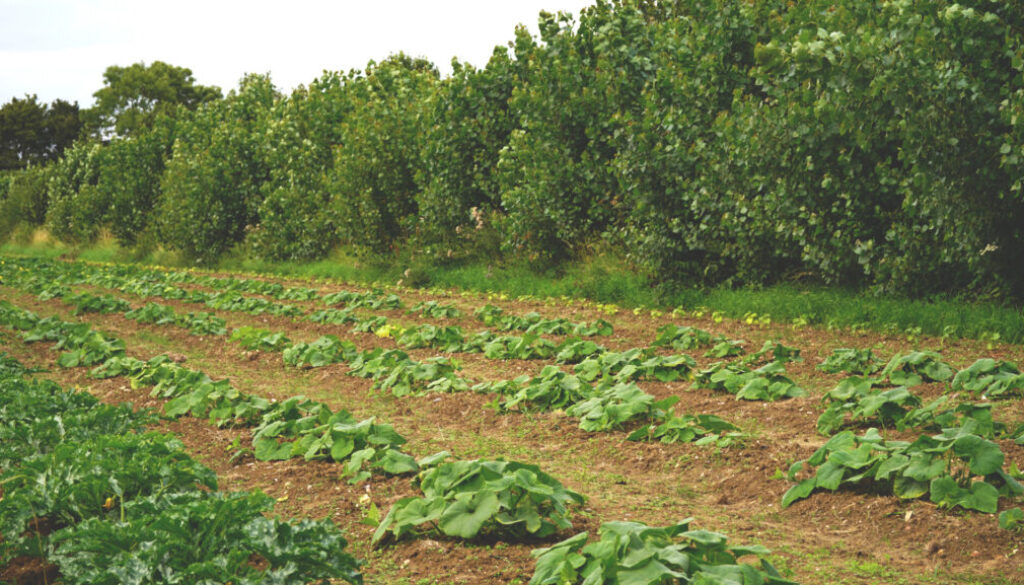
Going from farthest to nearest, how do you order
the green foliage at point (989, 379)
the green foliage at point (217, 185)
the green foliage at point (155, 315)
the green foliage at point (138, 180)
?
the green foliage at point (138, 180) < the green foliage at point (217, 185) < the green foliage at point (155, 315) < the green foliage at point (989, 379)

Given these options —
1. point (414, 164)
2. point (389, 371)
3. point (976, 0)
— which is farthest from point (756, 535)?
point (414, 164)

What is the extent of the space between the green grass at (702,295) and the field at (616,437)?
282mm

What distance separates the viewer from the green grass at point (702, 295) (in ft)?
26.2

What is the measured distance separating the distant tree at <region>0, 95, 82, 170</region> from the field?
64.7m

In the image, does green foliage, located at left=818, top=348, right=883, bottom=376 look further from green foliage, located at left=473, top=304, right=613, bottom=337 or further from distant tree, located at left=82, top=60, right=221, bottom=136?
distant tree, located at left=82, top=60, right=221, bottom=136

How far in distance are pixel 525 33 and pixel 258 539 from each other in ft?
42.6

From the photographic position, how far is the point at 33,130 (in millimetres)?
66062

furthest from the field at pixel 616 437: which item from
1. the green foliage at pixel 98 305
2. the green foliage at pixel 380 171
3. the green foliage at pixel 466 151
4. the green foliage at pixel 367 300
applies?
the green foliage at pixel 380 171

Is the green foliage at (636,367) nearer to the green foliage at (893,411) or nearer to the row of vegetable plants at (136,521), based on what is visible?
the green foliage at (893,411)

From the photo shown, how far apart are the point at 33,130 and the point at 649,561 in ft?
243

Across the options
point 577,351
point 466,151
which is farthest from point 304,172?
point 577,351

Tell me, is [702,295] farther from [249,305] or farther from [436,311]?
[249,305]

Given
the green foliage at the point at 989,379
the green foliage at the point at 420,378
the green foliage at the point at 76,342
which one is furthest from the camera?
the green foliage at the point at 76,342

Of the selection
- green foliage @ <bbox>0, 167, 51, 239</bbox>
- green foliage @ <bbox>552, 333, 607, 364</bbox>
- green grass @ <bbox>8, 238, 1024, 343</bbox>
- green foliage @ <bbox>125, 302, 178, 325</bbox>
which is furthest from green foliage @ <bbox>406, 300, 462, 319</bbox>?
green foliage @ <bbox>0, 167, 51, 239</bbox>
